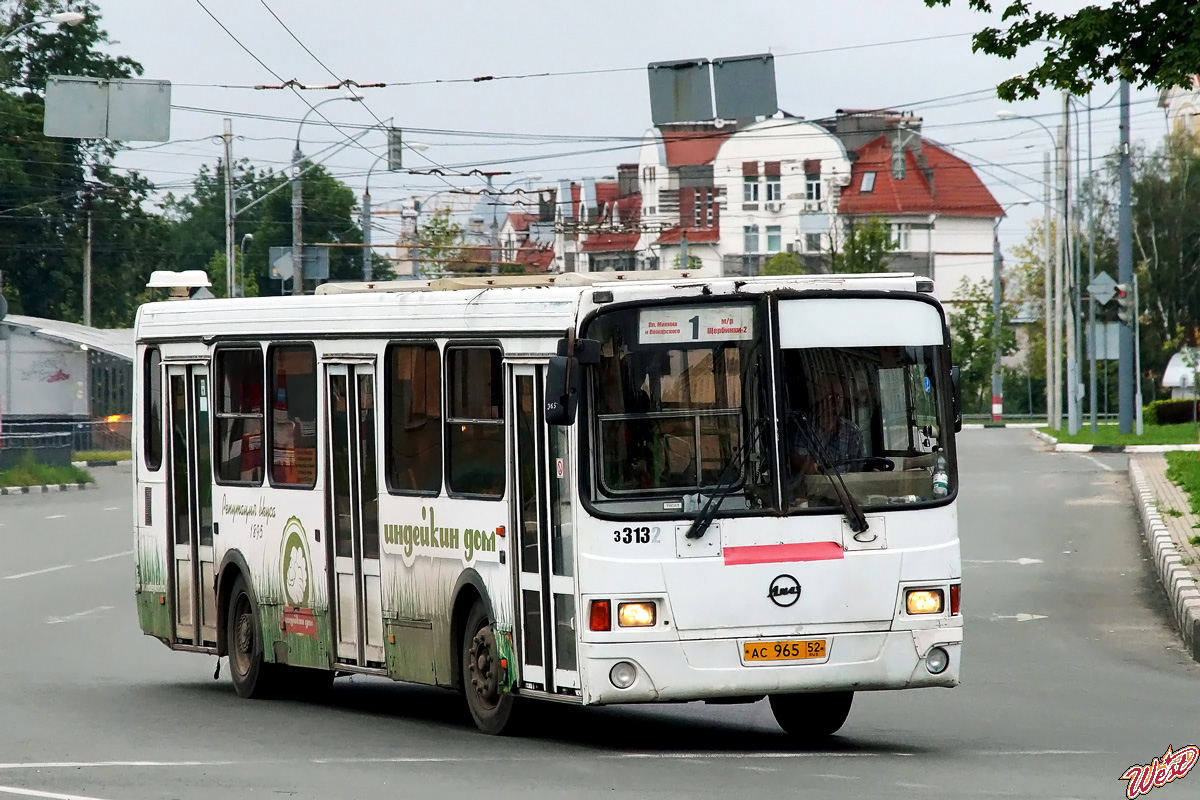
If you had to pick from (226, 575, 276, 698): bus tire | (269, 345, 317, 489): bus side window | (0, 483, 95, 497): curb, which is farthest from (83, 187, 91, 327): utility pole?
(269, 345, 317, 489): bus side window

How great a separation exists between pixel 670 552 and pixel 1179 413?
2431 inches

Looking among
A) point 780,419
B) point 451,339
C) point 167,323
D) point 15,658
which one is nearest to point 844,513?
point 780,419

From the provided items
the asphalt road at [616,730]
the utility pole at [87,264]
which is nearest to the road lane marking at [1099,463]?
the asphalt road at [616,730]

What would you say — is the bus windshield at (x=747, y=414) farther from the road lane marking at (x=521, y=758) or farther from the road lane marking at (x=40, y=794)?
the road lane marking at (x=40, y=794)

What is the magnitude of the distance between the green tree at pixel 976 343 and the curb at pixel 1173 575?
189 feet

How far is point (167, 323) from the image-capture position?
1445cm

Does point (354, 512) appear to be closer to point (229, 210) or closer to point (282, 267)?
point (282, 267)

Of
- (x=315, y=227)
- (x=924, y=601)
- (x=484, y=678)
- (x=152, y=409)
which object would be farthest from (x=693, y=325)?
(x=315, y=227)

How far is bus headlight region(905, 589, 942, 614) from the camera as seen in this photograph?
9.91 metres

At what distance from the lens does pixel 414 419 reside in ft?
37.3

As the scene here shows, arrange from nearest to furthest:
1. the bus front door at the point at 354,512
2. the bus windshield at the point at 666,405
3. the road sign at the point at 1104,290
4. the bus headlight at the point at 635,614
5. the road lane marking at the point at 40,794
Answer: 1. the road lane marking at the point at 40,794
2. the bus headlight at the point at 635,614
3. the bus windshield at the point at 666,405
4. the bus front door at the point at 354,512
5. the road sign at the point at 1104,290

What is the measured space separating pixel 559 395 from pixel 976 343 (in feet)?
270

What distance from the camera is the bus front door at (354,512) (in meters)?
11.8

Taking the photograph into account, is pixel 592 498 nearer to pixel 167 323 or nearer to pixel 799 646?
pixel 799 646
